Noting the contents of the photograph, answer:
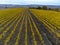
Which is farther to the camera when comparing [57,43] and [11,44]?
[57,43]

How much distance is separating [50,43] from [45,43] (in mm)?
336

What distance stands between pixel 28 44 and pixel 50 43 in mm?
1494

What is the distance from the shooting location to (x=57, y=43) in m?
13.2

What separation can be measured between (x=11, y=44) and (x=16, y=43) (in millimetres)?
430

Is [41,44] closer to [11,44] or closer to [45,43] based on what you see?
[45,43]

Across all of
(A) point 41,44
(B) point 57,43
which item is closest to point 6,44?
(A) point 41,44

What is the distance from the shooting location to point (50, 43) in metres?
12.9

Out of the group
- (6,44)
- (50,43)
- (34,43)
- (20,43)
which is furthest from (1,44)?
(50,43)

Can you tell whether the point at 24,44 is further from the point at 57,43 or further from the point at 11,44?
the point at 57,43

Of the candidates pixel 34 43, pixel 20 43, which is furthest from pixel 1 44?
pixel 34 43

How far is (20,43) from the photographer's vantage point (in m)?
12.7

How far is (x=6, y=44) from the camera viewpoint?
40.6ft

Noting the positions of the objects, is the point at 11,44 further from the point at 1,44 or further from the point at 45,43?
the point at 45,43

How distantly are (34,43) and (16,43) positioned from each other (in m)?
1.14
